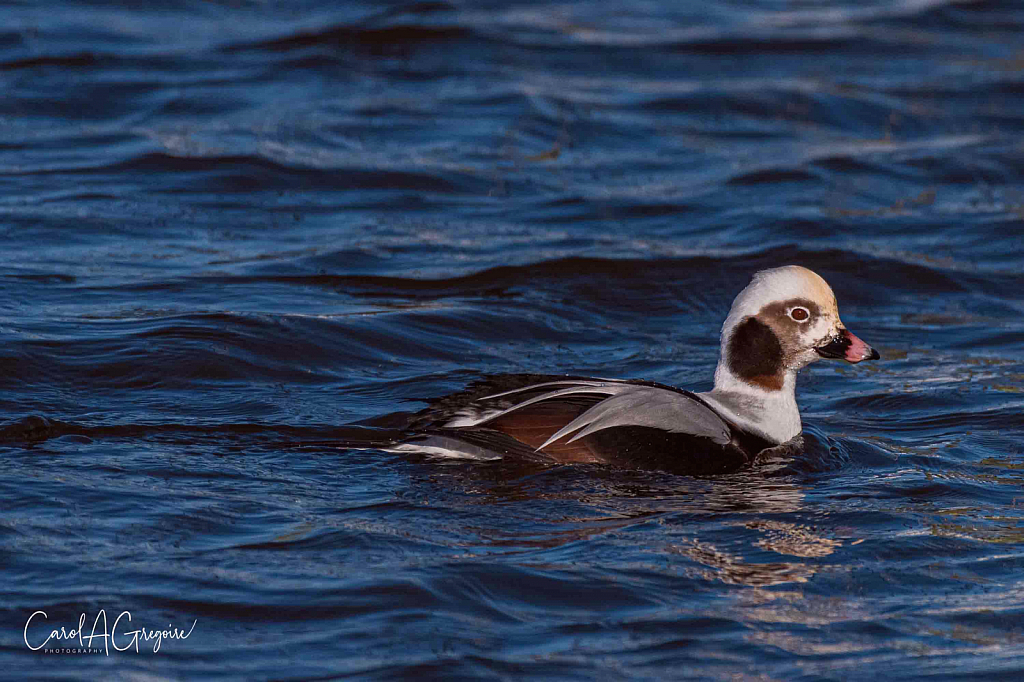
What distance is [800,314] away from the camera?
7281 mm

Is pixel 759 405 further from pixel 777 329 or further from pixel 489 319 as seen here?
pixel 489 319

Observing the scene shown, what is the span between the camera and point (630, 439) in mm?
6602

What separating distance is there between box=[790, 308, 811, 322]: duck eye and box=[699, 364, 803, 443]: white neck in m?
0.26

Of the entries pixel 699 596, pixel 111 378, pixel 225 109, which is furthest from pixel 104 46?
pixel 699 596

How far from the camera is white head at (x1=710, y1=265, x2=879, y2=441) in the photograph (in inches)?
286

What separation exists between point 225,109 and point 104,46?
2198 mm

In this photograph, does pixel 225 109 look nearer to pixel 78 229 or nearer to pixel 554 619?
pixel 78 229

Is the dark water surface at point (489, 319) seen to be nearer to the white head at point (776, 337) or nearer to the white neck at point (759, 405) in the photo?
the white neck at point (759, 405)

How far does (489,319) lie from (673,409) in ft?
8.55

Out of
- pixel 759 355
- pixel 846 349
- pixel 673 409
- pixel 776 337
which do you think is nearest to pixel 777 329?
pixel 776 337

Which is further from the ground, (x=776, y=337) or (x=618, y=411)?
(x=776, y=337)
